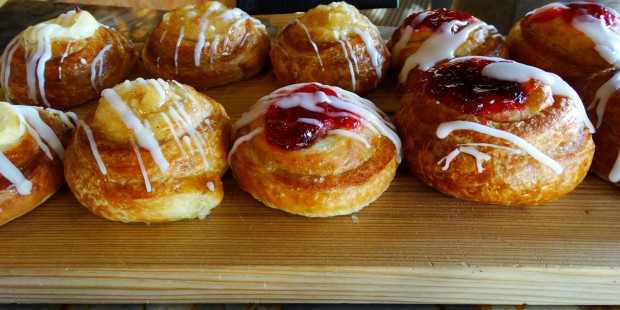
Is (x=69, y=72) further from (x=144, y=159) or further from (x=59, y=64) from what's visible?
(x=144, y=159)

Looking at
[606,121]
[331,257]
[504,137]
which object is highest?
[504,137]

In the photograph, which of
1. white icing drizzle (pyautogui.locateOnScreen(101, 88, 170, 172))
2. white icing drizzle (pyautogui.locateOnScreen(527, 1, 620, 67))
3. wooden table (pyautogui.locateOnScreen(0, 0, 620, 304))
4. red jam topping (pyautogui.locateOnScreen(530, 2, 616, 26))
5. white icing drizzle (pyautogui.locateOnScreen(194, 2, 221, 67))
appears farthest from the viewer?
white icing drizzle (pyautogui.locateOnScreen(194, 2, 221, 67))

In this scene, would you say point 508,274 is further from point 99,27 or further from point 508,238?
point 99,27

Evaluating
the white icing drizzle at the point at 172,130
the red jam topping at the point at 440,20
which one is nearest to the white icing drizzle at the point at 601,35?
the red jam topping at the point at 440,20

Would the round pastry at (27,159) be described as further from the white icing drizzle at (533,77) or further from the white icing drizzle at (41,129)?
the white icing drizzle at (533,77)

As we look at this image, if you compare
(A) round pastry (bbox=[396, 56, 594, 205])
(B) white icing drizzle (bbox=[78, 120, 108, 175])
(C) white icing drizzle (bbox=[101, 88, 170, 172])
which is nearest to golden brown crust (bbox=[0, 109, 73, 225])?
(B) white icing drizzle (bbox=[78, 120, 108, 175])

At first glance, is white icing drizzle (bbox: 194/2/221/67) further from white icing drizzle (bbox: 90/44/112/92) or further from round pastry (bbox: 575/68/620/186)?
round pastry (bbox: 575/68/620/186)

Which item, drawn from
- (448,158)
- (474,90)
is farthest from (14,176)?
(474,90)

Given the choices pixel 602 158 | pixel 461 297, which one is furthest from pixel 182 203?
pixel 602 158
